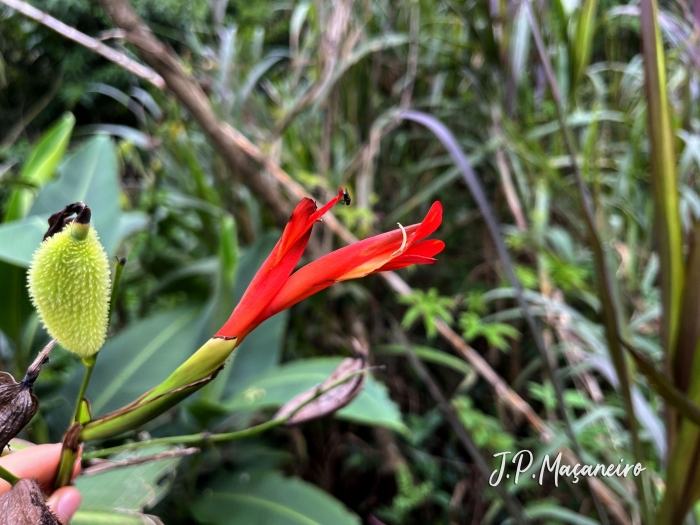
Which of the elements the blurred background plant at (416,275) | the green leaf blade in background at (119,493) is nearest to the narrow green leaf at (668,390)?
the blurred background plant at (416,275)

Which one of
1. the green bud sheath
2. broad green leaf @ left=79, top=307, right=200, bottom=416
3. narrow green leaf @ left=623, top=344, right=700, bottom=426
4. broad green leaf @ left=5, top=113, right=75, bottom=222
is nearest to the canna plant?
the green bud sheath

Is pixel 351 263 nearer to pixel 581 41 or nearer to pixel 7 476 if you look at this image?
pixel 7 476

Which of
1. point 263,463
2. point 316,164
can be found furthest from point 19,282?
point 316,164

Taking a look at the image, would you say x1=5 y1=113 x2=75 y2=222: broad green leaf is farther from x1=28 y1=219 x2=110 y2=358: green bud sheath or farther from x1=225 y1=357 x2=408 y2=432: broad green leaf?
x1=28 y1=219 x2=110 y2=358: green bud sheath

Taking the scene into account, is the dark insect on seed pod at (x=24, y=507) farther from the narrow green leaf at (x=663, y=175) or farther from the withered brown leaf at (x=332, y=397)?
the narrow green leaf at (x=663, y=175)

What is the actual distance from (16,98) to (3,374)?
3836 mm

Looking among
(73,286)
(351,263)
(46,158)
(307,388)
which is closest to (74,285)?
(73,286)

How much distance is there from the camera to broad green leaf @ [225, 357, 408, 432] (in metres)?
0.53

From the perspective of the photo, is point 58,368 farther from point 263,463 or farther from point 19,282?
point 263,463

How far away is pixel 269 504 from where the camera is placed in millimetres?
563

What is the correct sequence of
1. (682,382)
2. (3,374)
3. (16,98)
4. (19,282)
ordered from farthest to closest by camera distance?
(16,98)
(19,282)
(682,382)
(3,374)

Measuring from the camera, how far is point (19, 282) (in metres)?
0.53

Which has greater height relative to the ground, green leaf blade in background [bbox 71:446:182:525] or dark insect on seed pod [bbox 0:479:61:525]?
dark insect on seed pod [bbox 0:479:61:525]

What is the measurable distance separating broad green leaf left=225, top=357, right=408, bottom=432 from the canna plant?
0.34 metres
